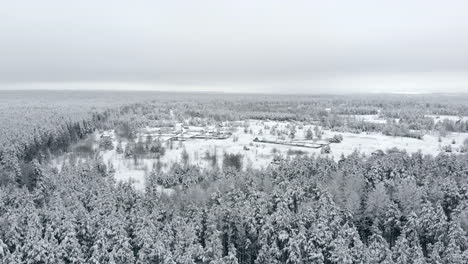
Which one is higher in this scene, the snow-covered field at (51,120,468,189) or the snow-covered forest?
the snow-covered forest

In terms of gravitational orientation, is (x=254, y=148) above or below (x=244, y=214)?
below

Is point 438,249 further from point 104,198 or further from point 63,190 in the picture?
point 63,190

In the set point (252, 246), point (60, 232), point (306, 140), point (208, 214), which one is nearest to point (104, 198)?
point (60, 232)

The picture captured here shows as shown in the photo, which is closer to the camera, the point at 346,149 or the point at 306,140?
the point at 346,149

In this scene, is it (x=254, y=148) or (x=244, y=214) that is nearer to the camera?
(x=244, y=214)

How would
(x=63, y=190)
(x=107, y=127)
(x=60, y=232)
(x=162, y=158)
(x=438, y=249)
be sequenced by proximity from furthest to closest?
(x=107, y=127)
(x=162, y=158)
(x=63, y=190)
(x=60, y=232)
(x=438, y=249)

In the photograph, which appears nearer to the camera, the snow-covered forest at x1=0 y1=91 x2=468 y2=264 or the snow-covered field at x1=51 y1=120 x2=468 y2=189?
the snow-covered forest at x1=0 y1=91 x2=468 y2=264

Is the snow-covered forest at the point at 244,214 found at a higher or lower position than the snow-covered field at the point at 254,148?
higher

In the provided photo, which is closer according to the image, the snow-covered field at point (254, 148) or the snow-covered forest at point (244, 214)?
the snow-covered forest at point (244, 214)
